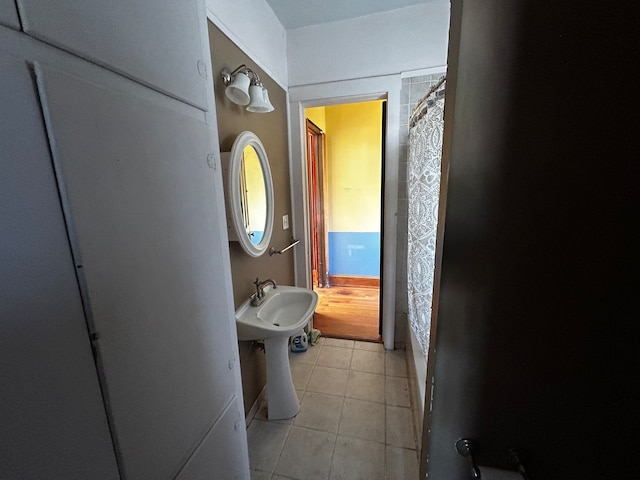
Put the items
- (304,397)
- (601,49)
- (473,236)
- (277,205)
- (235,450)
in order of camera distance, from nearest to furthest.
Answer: (601,49), (473,236), (235,450), (304,397), (277,205)

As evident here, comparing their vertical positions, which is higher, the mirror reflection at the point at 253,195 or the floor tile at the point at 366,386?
the mirror reflection at the point at 253,195

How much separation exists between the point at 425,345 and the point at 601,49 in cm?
147

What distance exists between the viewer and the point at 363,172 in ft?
10.7

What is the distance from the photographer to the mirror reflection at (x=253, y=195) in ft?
4.75

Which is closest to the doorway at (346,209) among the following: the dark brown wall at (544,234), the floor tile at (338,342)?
the floor tile at (338,342)

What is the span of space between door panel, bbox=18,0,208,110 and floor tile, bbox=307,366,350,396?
1.87 metres

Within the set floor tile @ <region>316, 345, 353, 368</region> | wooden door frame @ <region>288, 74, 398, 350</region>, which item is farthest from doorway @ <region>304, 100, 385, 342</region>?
wooden door frame @ <region>288, 74, 398, 350</region>

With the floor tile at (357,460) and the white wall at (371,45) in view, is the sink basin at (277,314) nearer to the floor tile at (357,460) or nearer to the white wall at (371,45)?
the floor tile at (357,460)

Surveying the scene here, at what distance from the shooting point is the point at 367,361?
2.10 meters

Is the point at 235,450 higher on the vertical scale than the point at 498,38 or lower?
lower

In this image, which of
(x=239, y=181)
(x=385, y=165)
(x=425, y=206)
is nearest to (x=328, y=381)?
(x=425, y=206)

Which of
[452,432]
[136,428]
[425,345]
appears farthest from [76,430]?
[425,345]

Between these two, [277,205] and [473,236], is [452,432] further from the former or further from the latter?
[277,205]

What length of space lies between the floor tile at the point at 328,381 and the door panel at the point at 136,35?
73.7 inches
